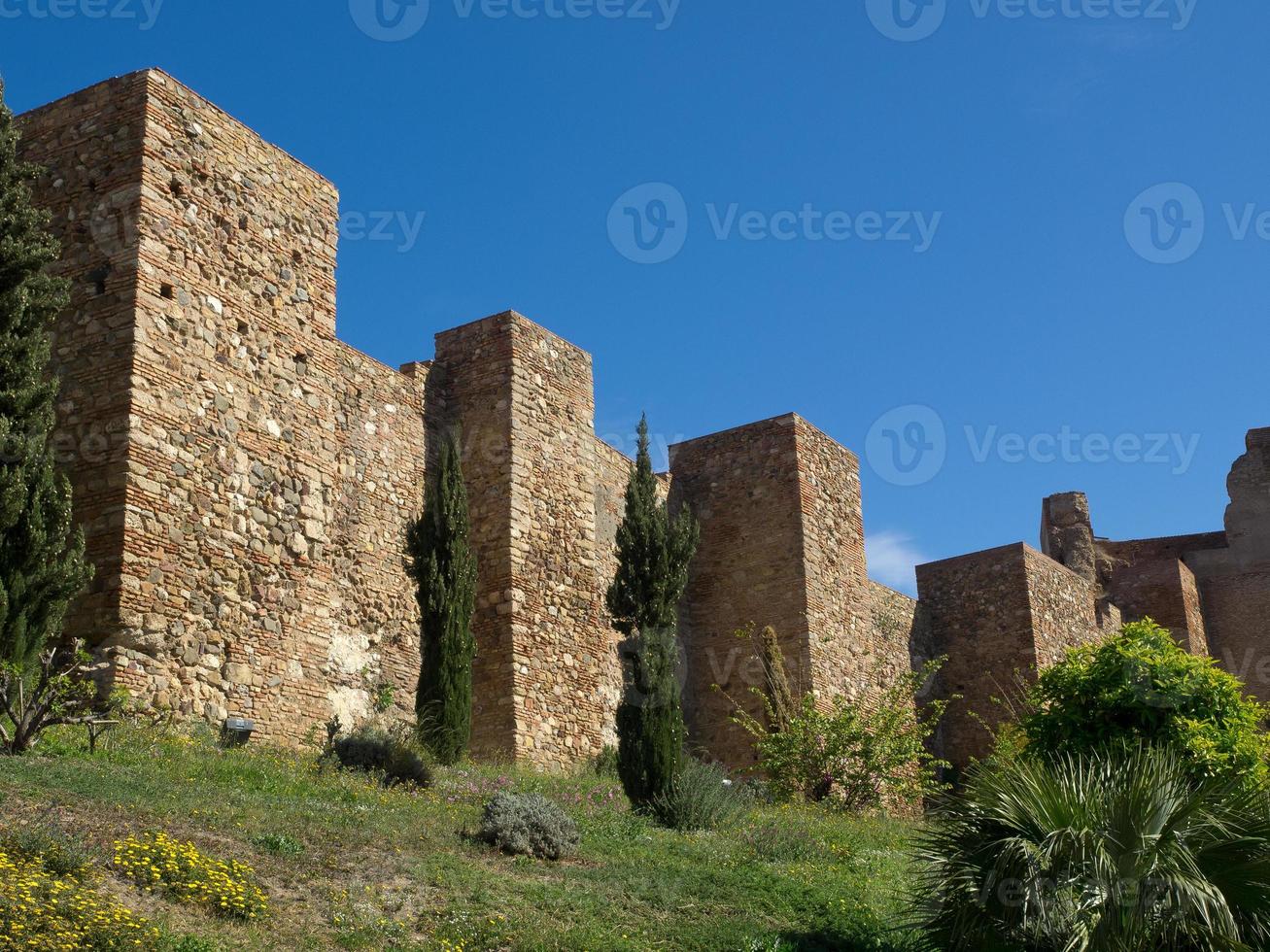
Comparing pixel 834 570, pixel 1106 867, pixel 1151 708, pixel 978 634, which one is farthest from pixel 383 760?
pixel 978 634

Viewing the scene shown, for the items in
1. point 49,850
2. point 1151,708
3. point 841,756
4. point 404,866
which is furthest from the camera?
point 841,756

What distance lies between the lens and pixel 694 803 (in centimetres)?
1520

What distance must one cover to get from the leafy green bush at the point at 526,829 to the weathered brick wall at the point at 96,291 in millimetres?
3788

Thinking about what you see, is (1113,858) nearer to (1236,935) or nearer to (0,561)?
(1236,935)

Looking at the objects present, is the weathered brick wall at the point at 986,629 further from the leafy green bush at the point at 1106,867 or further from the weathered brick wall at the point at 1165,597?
the leafy green bush at the point at 1106,867

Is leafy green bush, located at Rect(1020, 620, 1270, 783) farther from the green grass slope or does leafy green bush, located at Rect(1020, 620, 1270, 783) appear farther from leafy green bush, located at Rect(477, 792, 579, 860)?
leafy green bush, located at Rect(477, 792, 579, 860)

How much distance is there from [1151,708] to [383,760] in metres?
7.30

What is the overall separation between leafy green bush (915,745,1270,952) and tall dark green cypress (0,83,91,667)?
24.4ft

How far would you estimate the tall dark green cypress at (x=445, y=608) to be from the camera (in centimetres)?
1586

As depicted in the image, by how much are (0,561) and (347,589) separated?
19.4 feet

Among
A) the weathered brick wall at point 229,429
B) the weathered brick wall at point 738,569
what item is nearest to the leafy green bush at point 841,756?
the weathered brick wall at point 738,569

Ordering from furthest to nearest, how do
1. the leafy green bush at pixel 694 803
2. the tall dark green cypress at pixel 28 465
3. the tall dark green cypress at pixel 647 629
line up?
the tall dark green cypress at pixel 647 629 → the leafy green bush at pixel 694 803 → the tall dark green cypress at pixel 28 465

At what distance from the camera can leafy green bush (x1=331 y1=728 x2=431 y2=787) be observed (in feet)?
44.6

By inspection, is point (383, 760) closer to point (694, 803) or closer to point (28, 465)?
point (694, 803)
